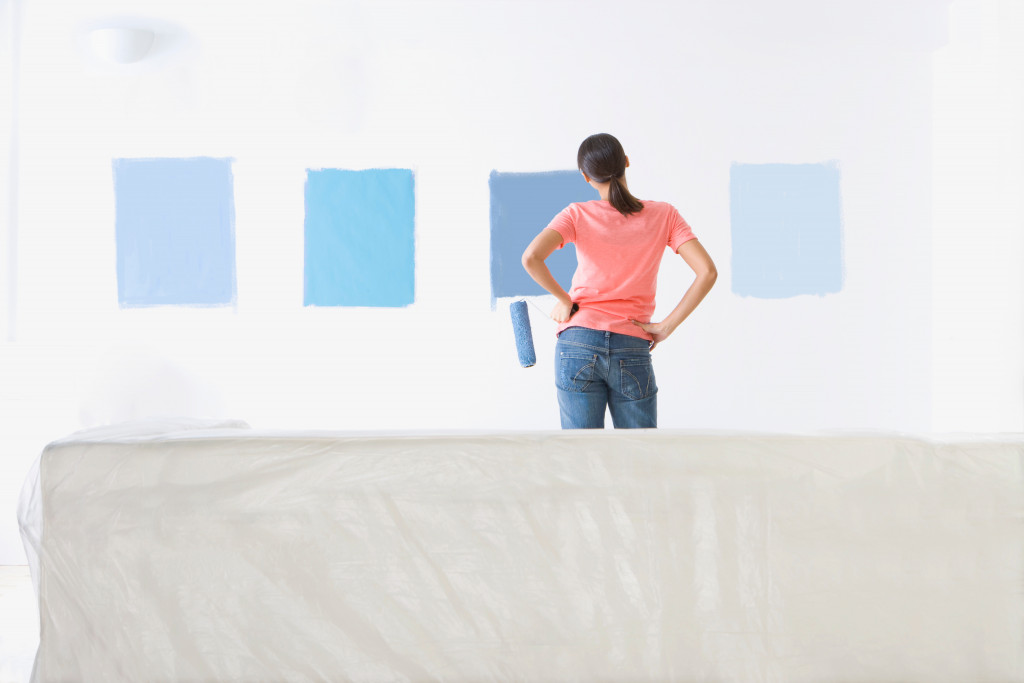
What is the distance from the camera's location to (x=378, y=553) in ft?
3.00

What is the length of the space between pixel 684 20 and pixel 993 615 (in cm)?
222

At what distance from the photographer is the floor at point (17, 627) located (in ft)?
4.38

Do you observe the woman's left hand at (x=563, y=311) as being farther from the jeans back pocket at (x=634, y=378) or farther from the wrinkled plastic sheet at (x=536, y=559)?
the wrinkled plastic sheet at (x=536, y=559)

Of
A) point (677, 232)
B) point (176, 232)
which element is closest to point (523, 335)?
point (677, 232)

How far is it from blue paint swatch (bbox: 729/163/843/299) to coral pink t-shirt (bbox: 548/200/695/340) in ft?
3.61

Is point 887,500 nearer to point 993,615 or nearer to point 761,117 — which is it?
point 993,615

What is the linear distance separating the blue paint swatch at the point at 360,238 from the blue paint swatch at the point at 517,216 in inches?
11.7

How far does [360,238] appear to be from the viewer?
262cm

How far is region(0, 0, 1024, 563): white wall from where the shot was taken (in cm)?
254

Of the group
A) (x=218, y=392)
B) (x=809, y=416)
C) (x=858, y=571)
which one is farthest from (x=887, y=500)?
(x=218, y=392)

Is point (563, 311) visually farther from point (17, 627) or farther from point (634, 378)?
point (17, 627)

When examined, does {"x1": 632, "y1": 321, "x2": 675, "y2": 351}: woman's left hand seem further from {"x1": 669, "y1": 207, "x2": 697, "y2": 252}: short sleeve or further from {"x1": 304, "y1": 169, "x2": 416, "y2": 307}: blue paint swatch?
{"x1": 304, "y1": 169, "x2": 416, "y2": 307}: blue paint swatch

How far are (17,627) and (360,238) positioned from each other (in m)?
1.53

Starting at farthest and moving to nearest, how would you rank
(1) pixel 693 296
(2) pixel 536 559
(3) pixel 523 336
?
(3) pixel 523 336
(1) pixel 693 296
(2) pixel 536 559
